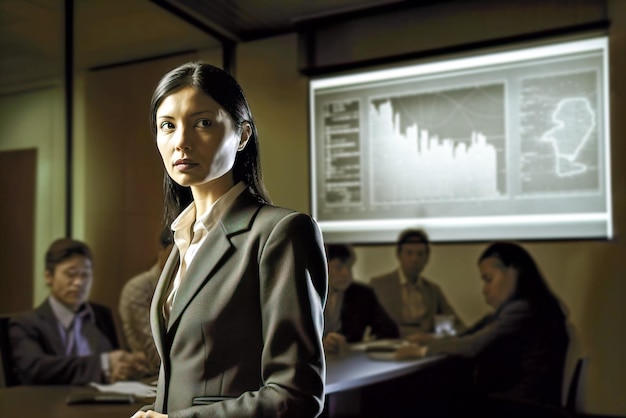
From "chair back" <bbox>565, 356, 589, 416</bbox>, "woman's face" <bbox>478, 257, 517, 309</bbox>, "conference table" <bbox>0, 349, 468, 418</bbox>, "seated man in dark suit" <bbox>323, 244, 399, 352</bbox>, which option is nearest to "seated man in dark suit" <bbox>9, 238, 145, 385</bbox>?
"conference table" <bbox>0, 349, 468, 418</bbox>

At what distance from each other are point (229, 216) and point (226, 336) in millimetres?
122

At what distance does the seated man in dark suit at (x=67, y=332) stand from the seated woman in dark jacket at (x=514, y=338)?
46.1 inches

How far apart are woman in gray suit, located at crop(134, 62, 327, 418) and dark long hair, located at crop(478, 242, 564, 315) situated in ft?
7.05

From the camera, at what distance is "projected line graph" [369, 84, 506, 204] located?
2.76 meters

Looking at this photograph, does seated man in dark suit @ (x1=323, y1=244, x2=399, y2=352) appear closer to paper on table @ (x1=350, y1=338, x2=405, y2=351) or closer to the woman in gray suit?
paper on table @ (x1=350, y1=338, x2=405, y2=351)

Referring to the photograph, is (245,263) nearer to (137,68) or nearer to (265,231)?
(265,231)

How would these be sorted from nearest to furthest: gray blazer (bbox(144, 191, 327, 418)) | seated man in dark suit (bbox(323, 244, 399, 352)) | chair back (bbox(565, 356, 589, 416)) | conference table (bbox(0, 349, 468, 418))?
gray blazer (bbox(144, 191, 327, 418)) → conference table (bbox(0, 349, 468, 418)) → seated man in dark suit (bbox(323, 244, 399, 352)) → chair back (bbox(565, 356, 589, 416))

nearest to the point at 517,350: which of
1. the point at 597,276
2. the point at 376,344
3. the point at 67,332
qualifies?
the point at 597,276

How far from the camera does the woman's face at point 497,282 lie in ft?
8.97

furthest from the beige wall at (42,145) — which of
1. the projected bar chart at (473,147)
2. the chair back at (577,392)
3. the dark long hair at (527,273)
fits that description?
the chair back at (577,392)

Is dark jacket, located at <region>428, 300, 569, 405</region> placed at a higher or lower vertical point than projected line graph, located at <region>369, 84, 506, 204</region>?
lower

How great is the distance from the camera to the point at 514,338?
106 inches

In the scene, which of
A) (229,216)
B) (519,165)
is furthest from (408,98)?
(229,216)

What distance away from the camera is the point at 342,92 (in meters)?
2.67
